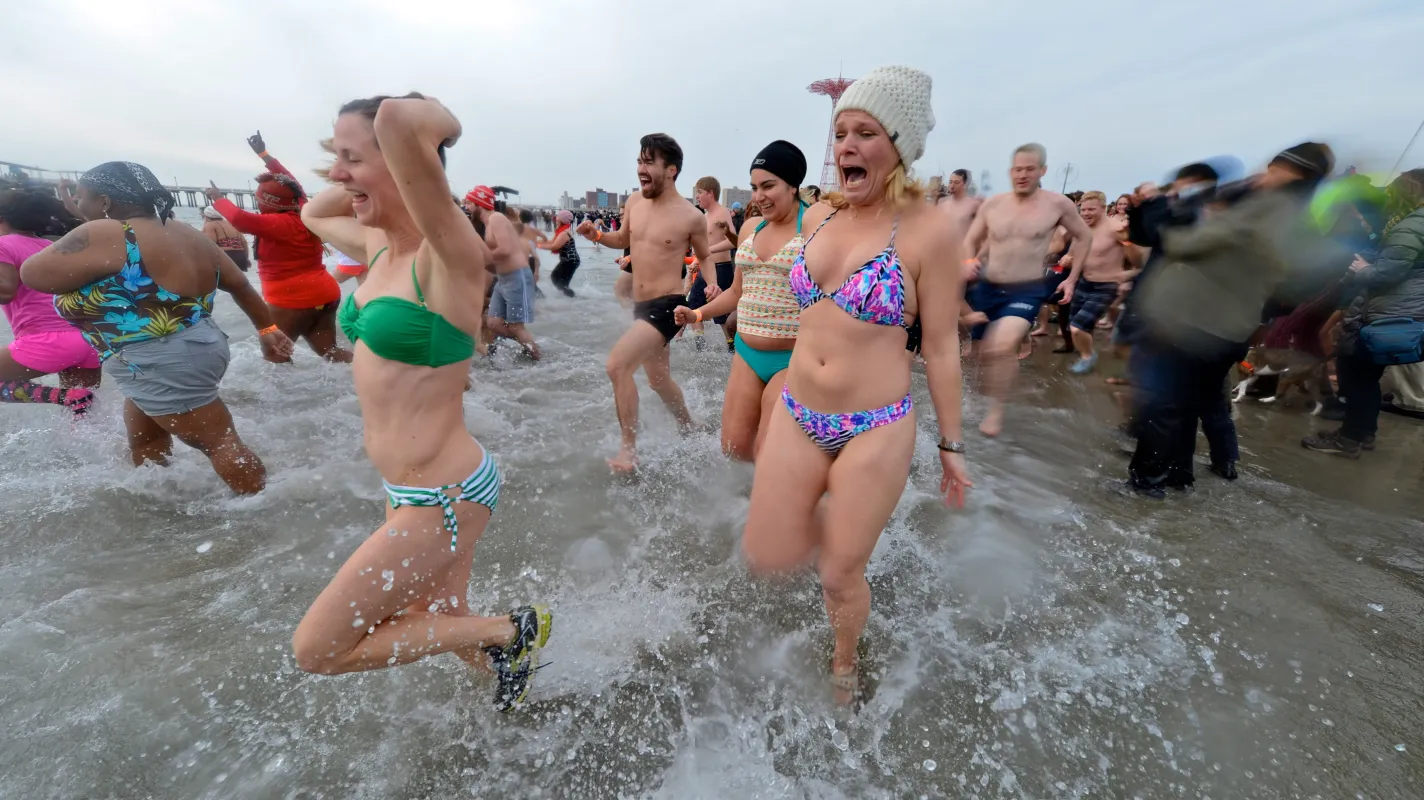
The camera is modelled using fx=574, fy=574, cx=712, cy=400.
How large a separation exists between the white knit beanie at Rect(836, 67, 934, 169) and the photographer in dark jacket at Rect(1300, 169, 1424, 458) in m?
4.97

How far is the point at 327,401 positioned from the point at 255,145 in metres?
2.26

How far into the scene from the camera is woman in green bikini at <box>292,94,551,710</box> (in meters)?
1.64

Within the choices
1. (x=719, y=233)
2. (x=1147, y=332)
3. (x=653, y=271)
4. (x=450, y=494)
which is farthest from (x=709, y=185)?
(x=450, y=494)

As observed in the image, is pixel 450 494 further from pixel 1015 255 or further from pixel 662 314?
pixel 1015 255

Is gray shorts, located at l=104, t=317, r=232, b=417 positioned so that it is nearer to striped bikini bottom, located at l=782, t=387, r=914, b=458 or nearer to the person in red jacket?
the person in red jacket

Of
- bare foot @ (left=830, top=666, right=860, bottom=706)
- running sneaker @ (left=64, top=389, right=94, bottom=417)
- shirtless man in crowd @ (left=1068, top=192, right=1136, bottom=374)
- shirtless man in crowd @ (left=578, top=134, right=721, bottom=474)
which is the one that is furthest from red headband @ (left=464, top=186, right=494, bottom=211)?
shirtless man in crowd @ (left=1068, top=192, right=1136, bottom=374)

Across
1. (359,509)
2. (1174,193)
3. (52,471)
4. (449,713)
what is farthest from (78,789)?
(1174,193)

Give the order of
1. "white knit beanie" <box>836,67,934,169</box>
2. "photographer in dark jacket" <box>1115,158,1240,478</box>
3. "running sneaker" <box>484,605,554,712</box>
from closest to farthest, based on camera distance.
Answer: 1. "white knit beanie" <box>836,67,934,169</box>
2. "running sneaker" <box>484,605,554,712</box>
3. "photographer in dark jacket" <box>1115,158,1240,478</box>

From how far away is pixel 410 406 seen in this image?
5.85ft

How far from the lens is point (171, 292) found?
10.1ft

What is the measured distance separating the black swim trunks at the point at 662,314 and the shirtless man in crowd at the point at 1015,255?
2.47 meters

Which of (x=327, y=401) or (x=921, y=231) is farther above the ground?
(x=921, y=231)

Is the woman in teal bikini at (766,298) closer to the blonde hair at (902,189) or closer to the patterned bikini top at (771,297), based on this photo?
the patterned bikini top at (771,297)

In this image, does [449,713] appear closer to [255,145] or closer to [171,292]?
[171,292]
